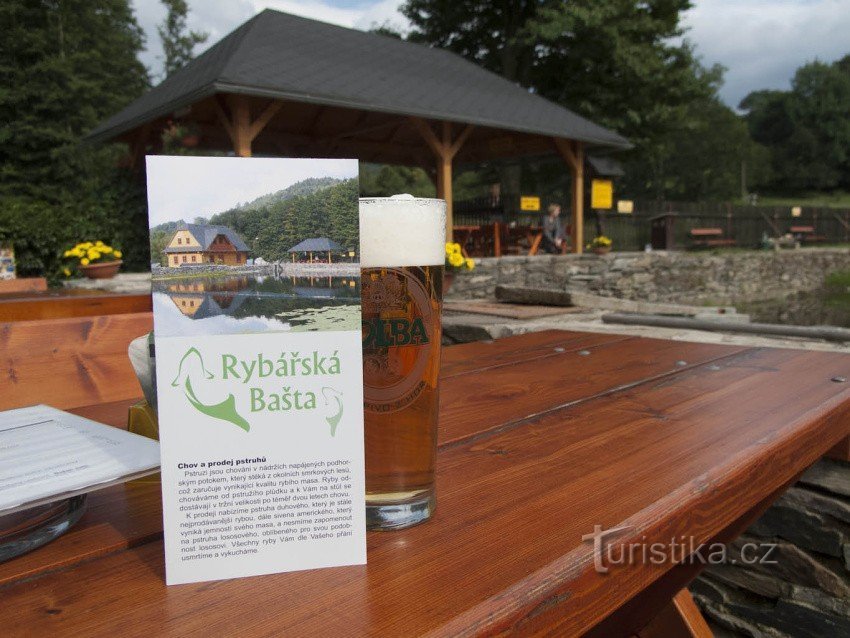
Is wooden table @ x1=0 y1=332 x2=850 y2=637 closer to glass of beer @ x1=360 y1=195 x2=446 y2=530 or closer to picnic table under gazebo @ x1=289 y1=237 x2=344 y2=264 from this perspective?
glass of beer @ x1=360 y1=195 x2=446 y2=530

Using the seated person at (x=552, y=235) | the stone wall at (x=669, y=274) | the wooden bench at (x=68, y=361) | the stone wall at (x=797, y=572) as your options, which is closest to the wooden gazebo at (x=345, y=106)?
the seated person at (x=552, y=235)

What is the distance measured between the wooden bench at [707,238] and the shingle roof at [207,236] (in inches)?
777

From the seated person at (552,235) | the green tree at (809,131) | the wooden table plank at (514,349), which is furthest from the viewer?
the green tree at (809,131)

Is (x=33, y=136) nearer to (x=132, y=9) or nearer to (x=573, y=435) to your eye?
(x=132, y=9)

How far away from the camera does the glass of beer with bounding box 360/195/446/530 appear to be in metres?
0.51

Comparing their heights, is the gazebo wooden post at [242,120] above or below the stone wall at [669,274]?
above

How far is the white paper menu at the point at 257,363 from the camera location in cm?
43

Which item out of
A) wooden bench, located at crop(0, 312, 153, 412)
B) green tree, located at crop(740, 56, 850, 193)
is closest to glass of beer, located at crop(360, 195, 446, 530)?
wooden bench, located at crop(0, 312, 153, 412)

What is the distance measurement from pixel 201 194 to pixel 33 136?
18460 millimetres

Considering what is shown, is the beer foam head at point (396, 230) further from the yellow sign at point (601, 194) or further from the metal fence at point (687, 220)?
the metal fence at point (687, 220)

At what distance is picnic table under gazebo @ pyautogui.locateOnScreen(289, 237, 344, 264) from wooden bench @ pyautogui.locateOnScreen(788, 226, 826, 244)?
83.3 feet

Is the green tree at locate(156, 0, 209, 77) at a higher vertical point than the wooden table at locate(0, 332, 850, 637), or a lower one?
higher

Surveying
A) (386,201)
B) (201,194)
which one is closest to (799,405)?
(386,201)

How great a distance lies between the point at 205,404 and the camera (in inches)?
17.2
